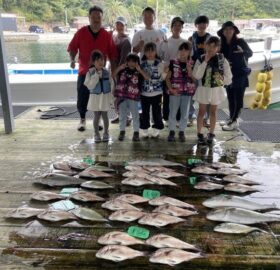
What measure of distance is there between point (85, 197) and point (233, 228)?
122 cm

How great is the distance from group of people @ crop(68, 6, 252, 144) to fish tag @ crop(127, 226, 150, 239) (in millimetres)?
2167

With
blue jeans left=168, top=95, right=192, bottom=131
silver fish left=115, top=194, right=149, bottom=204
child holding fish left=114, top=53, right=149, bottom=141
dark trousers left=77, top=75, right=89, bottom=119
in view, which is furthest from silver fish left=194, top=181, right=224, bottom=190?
dark trousers left=77, top=75, right=89, bottom=119

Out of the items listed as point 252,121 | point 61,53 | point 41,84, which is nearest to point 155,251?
point 252,121

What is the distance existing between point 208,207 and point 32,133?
3.11 meters

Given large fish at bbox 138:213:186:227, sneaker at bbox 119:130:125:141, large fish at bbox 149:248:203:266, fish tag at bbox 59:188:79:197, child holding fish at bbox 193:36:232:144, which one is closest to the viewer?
large fish at bbox 149:248:203:266

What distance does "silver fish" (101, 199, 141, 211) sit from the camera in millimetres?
2633

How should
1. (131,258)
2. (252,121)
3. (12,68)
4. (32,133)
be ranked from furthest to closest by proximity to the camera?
(12,68) → (252,121) → (32,133) → (131,258)

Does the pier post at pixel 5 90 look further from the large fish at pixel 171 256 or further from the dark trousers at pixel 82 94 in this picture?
the large fish at pixel 171 256

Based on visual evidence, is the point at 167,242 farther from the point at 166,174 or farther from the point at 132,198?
the point at 166,174

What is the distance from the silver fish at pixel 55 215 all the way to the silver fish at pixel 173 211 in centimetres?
65

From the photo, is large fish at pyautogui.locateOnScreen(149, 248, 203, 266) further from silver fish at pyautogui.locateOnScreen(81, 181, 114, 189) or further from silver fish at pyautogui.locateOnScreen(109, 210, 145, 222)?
silver fish at pyautogui.locateOnScreen(81, 181, 114, 189)

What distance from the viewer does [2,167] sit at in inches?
143

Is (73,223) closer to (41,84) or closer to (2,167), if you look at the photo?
(2,167)

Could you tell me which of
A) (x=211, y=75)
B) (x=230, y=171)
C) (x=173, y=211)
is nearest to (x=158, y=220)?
(x=173, y=211)
